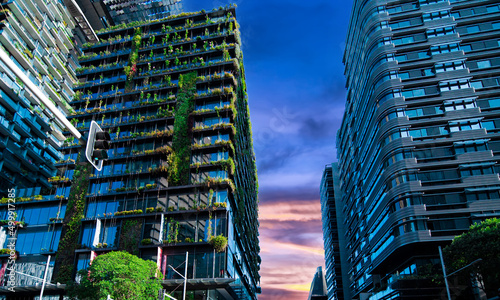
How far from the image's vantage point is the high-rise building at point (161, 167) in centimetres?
5028

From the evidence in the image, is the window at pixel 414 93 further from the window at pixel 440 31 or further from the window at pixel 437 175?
the window at pixel 437 175

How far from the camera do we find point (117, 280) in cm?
3594

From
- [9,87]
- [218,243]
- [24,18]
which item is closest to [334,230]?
[218,243]

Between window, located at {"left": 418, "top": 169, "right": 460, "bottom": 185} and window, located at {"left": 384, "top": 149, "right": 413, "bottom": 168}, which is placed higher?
window, located at {"left": 384, "top": 149, "right": 413, "bottom": 168}

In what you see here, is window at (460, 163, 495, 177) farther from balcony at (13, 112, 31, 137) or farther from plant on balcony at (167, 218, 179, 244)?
balcony at (13, 112, 31, 137)

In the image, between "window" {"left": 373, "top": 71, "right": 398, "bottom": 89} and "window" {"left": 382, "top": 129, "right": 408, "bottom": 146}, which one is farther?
"window" {"left": 373, "top": 71, "right": 398, "bottom": 89}

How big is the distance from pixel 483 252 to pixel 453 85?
34.2m

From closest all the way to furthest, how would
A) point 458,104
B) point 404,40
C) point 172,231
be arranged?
point 172,231
point 458,104
point 404,40

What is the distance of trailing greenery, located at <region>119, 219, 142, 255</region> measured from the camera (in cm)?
5134

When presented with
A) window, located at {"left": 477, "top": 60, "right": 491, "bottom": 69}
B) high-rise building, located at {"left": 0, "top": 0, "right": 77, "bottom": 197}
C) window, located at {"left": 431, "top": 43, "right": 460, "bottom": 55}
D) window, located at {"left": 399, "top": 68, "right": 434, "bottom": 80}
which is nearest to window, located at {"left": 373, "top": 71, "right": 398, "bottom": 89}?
window, located at {"left": 399, "top": 68, "right": 434, "bottom": 80}

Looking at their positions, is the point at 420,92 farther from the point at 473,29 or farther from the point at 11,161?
the point at 11,161

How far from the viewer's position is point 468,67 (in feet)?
208

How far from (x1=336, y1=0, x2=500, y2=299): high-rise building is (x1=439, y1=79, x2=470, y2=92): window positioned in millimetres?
146

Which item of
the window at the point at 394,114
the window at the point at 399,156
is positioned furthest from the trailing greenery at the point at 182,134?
the window at the point at 394,114
